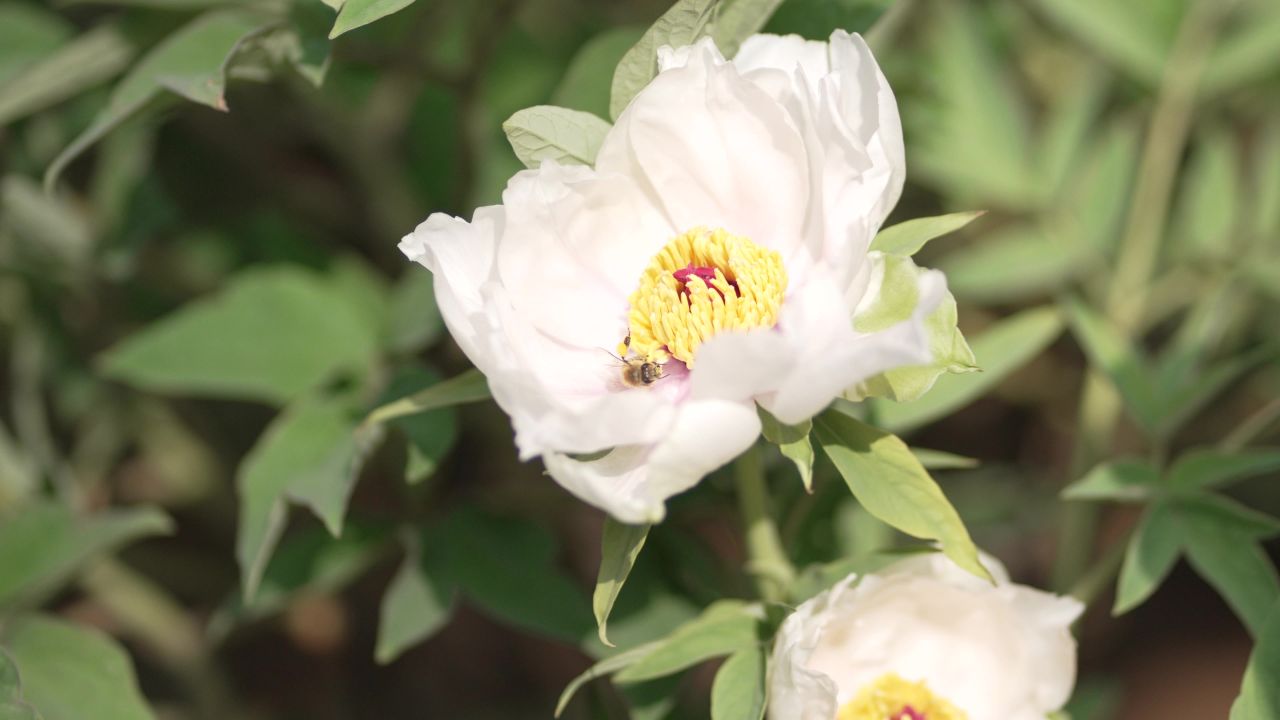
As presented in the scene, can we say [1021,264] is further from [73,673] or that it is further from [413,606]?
[73,673]

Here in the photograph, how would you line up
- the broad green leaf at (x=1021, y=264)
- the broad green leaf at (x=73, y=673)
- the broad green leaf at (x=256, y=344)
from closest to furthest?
the broad green leaf at (x=73, y=673) < the broad green leaf at (x=256, y=344) < the broad green leaf at (x=1021, y=264)

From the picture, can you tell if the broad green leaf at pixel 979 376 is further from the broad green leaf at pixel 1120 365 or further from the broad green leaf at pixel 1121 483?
the broad green leaf at pixel 1121 483

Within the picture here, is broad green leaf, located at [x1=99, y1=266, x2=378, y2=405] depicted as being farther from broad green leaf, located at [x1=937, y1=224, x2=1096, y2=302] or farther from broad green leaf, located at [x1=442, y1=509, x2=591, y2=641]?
broad green leaf, located at [x1=937, y1=224, x2=1096, y2=302]

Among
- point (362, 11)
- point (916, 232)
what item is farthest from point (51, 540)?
point (916, 232)

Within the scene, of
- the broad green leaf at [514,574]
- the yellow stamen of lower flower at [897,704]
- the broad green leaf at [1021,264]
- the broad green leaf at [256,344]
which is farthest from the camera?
the broad green leaf at [1021,264]

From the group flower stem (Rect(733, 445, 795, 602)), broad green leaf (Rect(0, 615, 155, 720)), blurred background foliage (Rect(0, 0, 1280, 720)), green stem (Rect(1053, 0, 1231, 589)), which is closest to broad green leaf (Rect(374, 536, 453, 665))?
blurred background foliage (Rect(0, 0, 1280, 720))

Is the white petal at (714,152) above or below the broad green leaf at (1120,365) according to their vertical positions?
above

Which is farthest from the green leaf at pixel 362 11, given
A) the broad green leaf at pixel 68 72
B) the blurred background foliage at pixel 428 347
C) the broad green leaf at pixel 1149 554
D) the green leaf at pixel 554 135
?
the broad green leaf at pixel 1149 554
